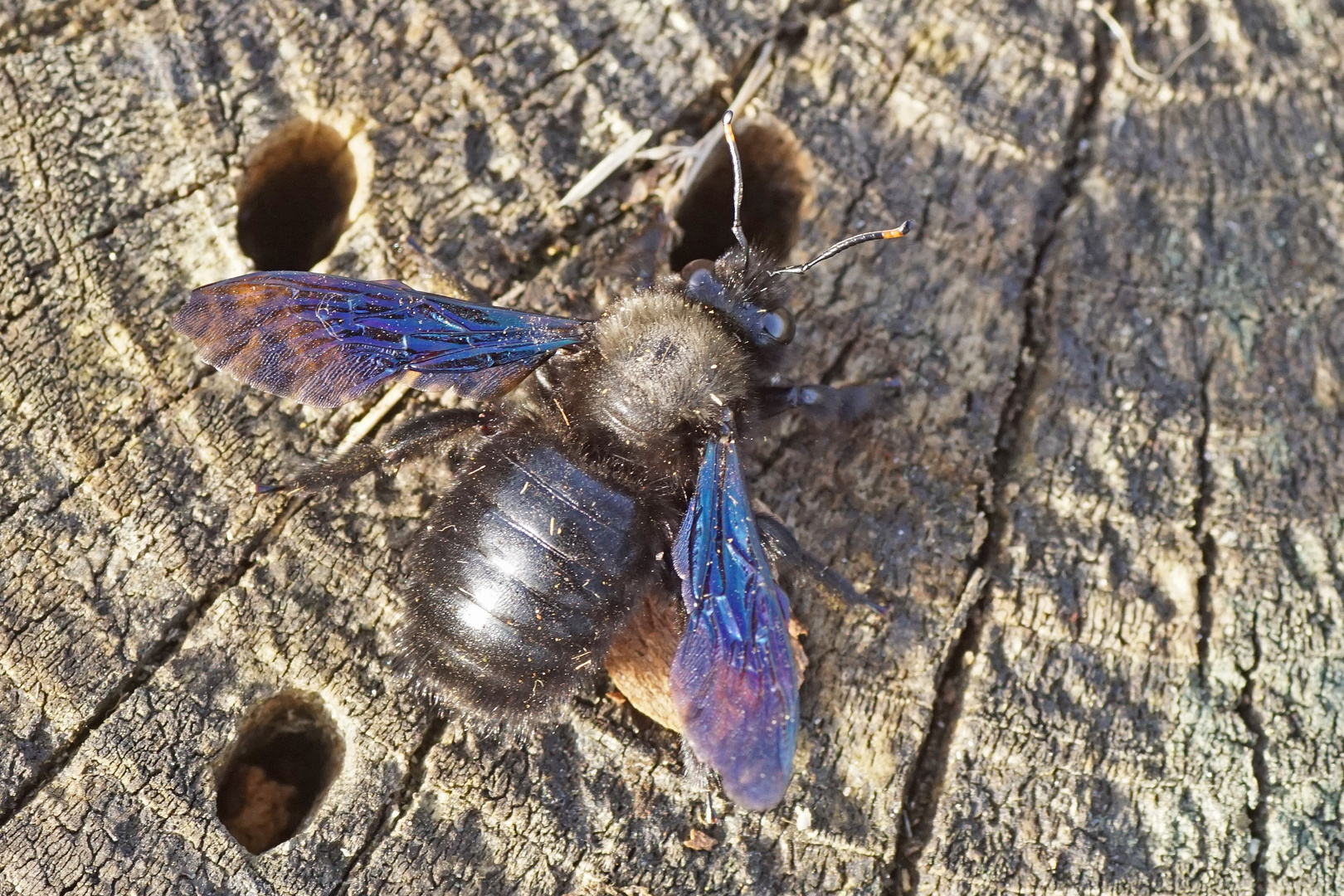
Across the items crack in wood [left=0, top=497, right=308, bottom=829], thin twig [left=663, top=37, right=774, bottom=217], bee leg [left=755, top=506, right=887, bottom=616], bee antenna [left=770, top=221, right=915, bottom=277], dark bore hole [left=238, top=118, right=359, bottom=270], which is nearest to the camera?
crack in wood [left=0, top=497, right=308, bottom=829]

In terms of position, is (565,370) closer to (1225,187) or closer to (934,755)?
(934,755)

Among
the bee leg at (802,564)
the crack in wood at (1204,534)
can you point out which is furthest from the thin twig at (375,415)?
the crack in wood at (1204,534)

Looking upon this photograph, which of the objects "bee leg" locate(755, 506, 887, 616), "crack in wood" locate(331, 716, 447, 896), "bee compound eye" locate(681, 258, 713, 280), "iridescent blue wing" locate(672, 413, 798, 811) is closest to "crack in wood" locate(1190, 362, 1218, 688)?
"bee leg" locate(755, 506, 887, 616)

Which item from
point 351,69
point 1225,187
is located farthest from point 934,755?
point 351,69

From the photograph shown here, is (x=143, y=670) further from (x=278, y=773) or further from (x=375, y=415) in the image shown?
(x=375, y=415)

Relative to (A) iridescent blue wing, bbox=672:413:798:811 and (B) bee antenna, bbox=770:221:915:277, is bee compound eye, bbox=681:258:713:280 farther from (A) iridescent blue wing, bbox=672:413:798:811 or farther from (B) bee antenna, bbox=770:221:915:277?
(A) iridescent blue wing, bbox=672:413:798:811

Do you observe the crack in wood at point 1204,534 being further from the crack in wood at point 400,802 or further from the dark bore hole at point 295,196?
the dark bore hole at point 295,196
